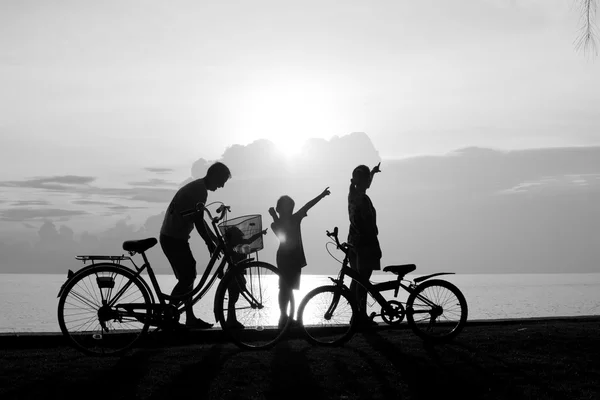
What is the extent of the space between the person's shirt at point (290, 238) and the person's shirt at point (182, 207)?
1419 millimetres

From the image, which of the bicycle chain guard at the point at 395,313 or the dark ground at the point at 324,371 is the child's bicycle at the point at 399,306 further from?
the dark ground at the point at 324,371

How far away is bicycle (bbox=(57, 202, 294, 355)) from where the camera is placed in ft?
23.0

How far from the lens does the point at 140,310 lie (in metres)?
7.18

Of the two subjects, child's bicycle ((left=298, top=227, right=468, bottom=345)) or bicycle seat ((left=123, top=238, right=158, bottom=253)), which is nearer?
bicycle seat ((left=123, top=238, right=158, bottom=253))

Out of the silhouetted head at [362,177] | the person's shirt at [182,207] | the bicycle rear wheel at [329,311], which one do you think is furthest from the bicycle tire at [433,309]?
the person's shirt at [182,207]

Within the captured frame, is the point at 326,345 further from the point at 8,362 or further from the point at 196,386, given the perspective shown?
the point at 8,362

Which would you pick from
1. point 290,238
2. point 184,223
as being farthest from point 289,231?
point 184,223

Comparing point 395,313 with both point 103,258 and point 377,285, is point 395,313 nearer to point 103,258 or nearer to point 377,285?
point 377,285

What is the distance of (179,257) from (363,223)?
116 inches

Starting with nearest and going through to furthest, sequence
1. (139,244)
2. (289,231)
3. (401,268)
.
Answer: (139,244), (401,268), (289,231)

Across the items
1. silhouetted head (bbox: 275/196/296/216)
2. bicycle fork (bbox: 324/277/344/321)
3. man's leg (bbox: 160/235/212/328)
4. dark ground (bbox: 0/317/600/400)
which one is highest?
silhouetted head (bbox: 275/196/296/216)

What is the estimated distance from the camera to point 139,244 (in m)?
7.07

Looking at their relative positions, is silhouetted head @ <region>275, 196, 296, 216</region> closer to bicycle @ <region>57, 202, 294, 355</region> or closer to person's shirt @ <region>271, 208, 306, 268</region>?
person's shirt @ <region>271, 208, 306, 268</region>

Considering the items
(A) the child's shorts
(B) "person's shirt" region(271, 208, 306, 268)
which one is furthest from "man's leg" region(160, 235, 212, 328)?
(B) "person's shirt" region(271, 208, 306, 268)
